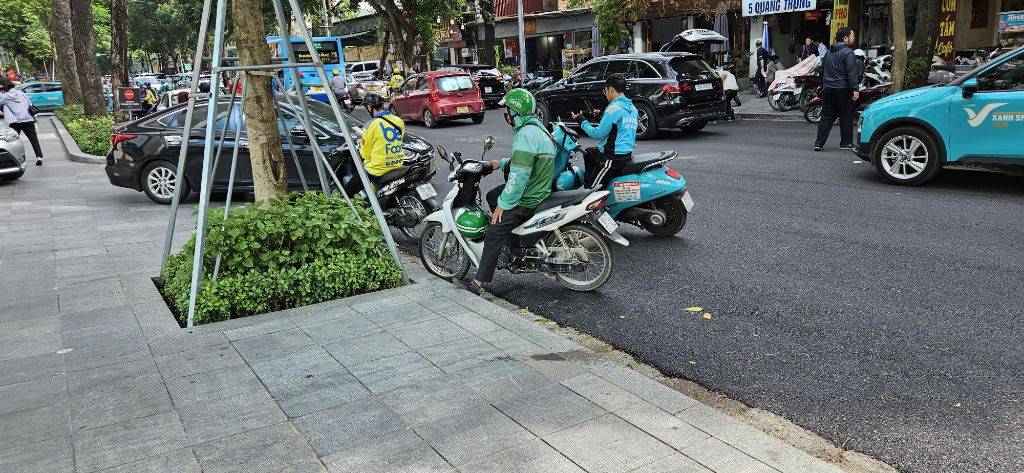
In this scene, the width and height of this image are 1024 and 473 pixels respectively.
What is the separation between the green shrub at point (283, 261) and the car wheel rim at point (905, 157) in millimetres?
6481

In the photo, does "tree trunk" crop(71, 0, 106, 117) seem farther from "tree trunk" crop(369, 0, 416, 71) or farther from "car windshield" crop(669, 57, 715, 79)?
"tree trunk" crop(369, 0, 416, 71)

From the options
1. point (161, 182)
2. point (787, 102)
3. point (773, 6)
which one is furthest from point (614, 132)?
point (773, 6)

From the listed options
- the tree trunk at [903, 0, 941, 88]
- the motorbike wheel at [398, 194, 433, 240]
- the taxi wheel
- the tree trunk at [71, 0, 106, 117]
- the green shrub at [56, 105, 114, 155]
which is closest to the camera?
the motorbike wheel at [398, 194, 433, 240]

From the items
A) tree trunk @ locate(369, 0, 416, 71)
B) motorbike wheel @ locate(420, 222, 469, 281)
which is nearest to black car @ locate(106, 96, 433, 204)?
motorbike wheel @ locate(420, 222, 469, 281)

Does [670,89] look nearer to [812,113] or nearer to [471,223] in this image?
[812,113]

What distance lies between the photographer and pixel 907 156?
9328mm

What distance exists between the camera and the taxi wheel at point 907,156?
9094 millimetres

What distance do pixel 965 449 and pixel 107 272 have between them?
677 cm

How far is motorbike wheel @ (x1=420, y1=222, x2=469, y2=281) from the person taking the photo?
6457 mm

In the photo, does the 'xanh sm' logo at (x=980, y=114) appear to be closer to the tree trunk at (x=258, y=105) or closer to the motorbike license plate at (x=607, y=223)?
the motorbike license plate at (x=607, y=223)

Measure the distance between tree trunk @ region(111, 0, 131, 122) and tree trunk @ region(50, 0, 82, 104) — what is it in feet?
3.60

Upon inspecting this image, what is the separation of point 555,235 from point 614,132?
5.99 ft

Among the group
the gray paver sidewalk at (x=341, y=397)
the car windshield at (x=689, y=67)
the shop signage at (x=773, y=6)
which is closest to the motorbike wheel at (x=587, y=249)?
the gray paver sidewalk at (x=341, y=397)

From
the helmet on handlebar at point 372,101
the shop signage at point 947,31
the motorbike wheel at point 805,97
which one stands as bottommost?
the motorbike wheel at point 805,97
